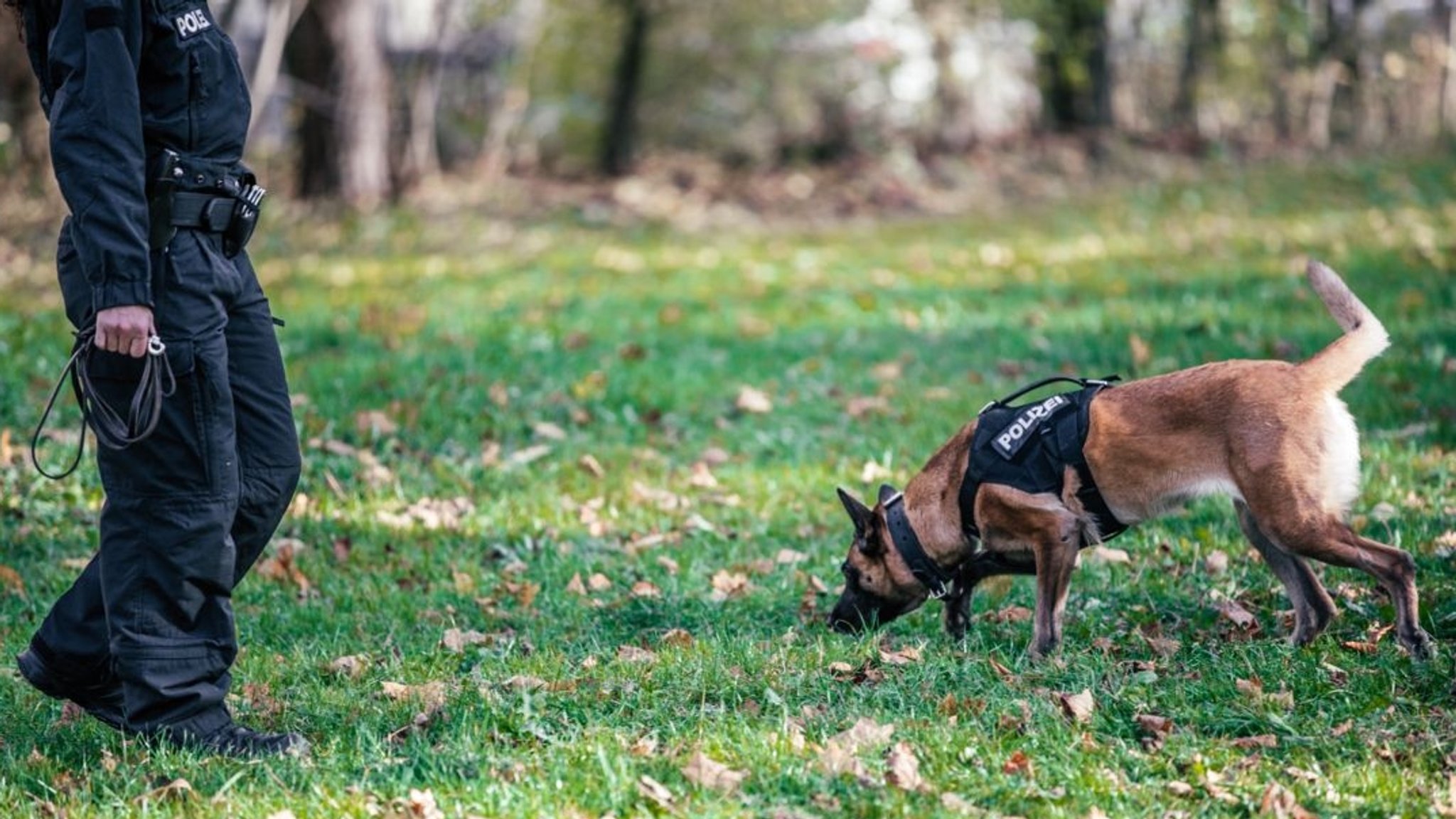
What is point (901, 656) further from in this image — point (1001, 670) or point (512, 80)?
point (512, 80)

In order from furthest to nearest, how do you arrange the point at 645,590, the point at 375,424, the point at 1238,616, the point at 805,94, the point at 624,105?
the point at 805,94, the point at 624,105, the point at 375,424, the point at 645,590, the point at 1238,616

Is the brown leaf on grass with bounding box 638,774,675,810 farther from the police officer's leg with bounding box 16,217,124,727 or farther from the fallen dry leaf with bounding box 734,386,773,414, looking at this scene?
the fallen dry leaf with bounding box 734,386,773,414

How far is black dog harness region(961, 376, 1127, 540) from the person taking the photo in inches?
197

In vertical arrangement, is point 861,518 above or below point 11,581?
above

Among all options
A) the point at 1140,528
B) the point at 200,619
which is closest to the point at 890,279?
the point at 1140,528

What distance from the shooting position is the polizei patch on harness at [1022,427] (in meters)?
5.04

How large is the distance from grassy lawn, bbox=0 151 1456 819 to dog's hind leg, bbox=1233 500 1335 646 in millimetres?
64

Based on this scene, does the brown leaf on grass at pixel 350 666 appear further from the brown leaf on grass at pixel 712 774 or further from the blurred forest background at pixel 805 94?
the blurred forest background at pixel 805 94

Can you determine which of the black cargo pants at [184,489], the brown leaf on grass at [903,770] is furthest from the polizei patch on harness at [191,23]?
the brown leaf on grass at [903,770]

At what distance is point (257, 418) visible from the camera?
4.32 m

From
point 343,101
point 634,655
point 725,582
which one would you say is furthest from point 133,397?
point 343,101

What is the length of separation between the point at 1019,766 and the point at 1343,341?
192cm

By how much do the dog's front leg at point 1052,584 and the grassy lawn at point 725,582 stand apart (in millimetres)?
177

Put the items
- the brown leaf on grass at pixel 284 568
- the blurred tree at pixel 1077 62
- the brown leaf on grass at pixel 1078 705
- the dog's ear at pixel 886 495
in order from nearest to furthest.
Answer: the brown leaf on grass at pixel 1078 705 < the dog's ear at pixel 886 495 < the brown leaf on grass at pixel 284 568 < the blurred tree at pixel 1077 62
